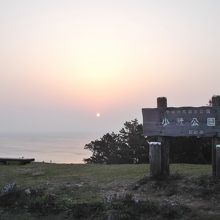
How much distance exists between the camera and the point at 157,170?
1235cm

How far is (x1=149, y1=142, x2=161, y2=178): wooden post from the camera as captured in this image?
12336 millimetres

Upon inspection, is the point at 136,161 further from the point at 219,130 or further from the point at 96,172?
the point at 219,130

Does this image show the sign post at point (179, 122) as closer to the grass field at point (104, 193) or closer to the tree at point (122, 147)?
the grass field at point (104, 193)

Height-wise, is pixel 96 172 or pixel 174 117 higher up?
pixel 174 117

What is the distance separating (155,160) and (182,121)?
1.24m

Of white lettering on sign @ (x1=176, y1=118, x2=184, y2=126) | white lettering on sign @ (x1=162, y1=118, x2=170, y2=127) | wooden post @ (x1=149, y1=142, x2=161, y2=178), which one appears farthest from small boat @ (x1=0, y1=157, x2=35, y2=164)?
white lettering on sign @ (x1=176, y1=118, x2=184, y2=126)

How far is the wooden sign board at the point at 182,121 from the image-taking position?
40.3ft

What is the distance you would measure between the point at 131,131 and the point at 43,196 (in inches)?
741

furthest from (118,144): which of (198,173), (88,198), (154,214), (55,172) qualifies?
(154,214)

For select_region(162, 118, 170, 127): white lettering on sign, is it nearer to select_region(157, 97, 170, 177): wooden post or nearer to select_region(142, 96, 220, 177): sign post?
select_region(142, 96, 220, 177): sign post

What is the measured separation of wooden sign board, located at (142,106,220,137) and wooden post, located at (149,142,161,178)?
0.38m

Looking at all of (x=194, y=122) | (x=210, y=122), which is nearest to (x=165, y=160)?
(x=194, y=122)

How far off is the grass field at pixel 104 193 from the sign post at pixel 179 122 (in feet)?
3.33

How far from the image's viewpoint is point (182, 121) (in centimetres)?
1259
